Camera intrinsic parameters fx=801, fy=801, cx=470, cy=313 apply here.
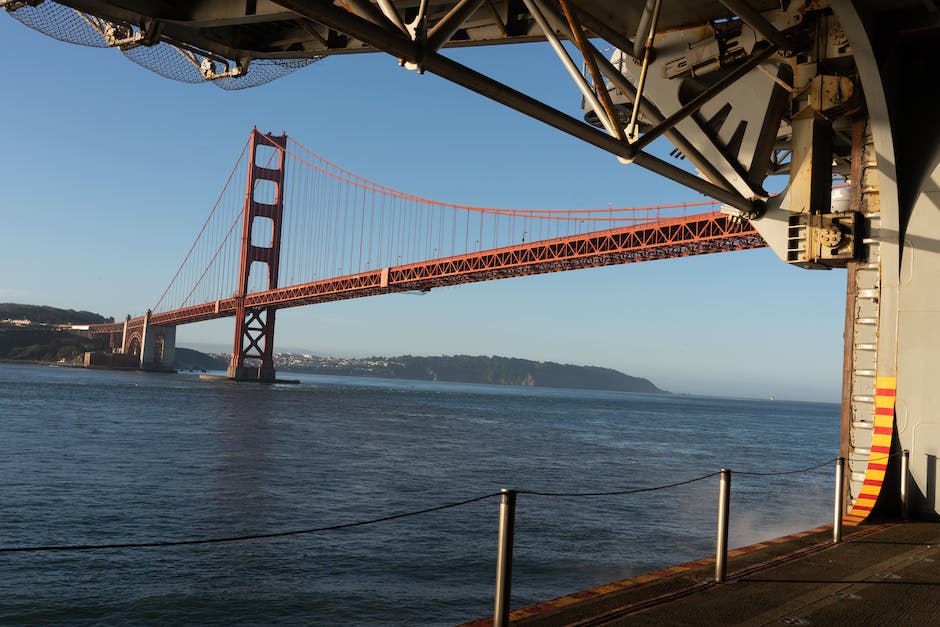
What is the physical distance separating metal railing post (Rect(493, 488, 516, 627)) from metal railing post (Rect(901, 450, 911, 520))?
5.20 metres

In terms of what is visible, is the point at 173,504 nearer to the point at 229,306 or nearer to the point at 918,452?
the point at 918,452

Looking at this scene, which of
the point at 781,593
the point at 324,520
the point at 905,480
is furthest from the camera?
the point at 324,520

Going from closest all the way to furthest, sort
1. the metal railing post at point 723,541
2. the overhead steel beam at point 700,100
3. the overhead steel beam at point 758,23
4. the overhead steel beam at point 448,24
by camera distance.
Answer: the overhead steel beam at point 448,24 < the metal railing post at point 723,541 < the overhead steel beam at point 700,100 < the overhead steel beam at point 758,23

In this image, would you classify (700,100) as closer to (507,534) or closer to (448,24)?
(448,24)

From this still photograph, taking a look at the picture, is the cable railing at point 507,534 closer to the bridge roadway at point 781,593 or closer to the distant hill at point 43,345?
the bridge roadway at point 781,593

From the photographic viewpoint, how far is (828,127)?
7.88 meters

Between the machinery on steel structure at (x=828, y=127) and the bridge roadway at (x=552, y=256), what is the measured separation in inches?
1022

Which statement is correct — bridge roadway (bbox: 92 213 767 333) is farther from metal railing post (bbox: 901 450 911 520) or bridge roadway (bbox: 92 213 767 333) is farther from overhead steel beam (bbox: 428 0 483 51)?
overhead steel beam (bbox: 428 0 483 51)

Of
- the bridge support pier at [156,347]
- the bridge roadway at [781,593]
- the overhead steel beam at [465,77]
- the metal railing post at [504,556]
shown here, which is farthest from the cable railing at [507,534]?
the bridge support pier at [156,347]

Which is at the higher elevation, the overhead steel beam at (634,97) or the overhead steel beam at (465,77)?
the overhead steel beam at (634,97)

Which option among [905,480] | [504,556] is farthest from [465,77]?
[905,480]

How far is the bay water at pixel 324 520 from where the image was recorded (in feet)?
27.3

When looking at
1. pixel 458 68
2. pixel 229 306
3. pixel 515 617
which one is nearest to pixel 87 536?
pixel 515 617

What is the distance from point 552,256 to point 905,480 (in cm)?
4174
